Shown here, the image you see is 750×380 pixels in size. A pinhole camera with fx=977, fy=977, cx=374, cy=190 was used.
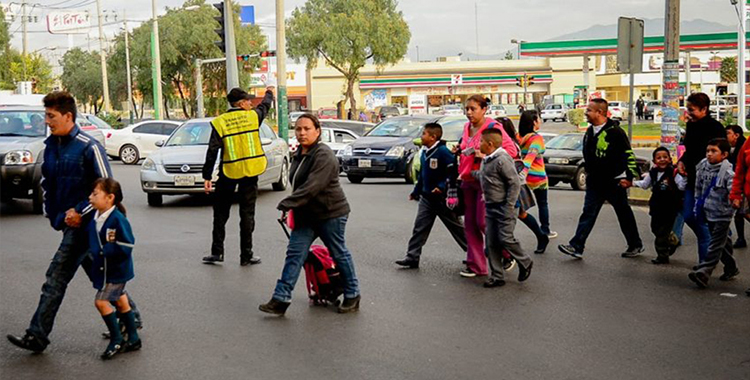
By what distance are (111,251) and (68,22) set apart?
85968mm

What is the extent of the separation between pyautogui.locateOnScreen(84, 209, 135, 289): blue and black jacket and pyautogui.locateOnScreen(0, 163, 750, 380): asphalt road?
58 centimetres

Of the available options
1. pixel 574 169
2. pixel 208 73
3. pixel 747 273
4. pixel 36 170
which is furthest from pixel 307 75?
pixel 747 273

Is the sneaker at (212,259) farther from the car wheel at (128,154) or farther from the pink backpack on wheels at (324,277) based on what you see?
the car wheel at (128,154)

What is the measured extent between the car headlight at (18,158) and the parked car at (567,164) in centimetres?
1124

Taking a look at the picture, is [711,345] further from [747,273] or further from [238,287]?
[238,287]

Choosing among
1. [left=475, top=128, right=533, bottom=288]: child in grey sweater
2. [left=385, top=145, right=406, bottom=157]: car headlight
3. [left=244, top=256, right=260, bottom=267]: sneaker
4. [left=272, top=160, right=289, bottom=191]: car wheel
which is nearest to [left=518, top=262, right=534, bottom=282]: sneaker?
[left=475, top=128, right=533, bottom=288]: child in grey sweater

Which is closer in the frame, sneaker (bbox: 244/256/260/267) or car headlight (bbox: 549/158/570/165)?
sneaker (bbox: 244/256/260/267)

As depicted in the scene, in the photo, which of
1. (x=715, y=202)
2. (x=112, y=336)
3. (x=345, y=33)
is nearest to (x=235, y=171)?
(x=112, y=336)

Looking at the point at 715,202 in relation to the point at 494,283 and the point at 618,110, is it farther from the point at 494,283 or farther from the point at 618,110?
the point at 618,110

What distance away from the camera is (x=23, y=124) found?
15.9m

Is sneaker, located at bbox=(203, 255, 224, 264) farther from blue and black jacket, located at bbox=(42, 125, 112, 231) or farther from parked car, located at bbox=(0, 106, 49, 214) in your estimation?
parked car, located at bbox=(0, 106, 49, 214)

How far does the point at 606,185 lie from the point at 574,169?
10.7 m

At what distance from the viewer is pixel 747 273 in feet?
32.9

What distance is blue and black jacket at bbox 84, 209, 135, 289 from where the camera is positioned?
6508mm
